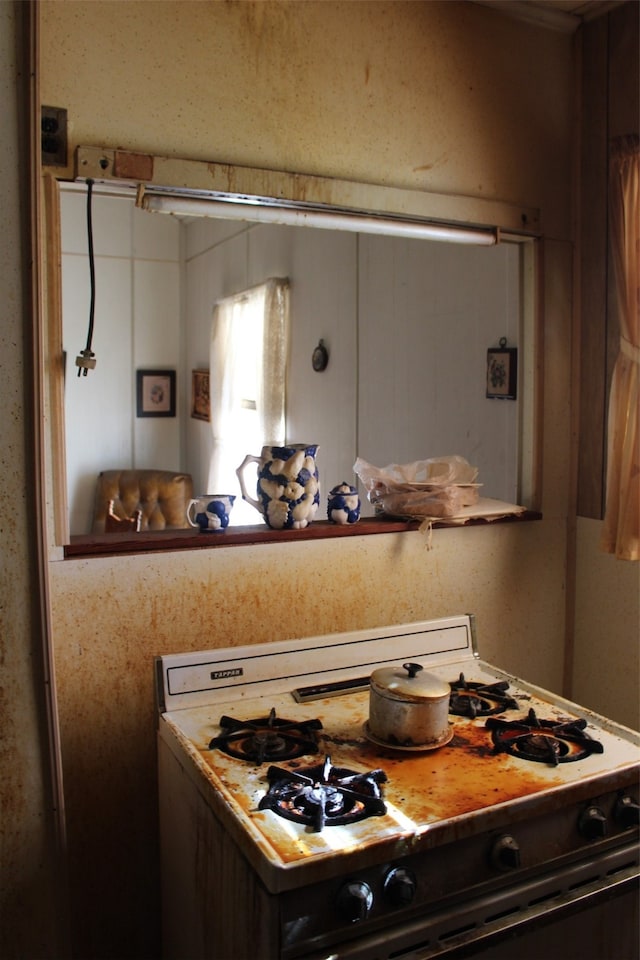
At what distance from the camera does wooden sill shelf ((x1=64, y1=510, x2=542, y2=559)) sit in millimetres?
1775

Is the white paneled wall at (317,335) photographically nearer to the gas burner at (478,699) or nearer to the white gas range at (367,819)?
the gas burner at (478,699)

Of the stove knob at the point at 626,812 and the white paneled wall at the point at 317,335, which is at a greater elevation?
the white paneled wall at the point at 317,335

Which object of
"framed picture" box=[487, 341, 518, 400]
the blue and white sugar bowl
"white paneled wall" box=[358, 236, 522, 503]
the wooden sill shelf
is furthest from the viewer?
"white paneled wall" box=[358, 236, 522, 503]

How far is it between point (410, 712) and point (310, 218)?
116 centimetres

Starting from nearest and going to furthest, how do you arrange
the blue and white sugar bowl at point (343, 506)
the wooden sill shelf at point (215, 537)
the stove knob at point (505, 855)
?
1. the stove knob at point (505, 855)
2. the wooden sill shelf at point (215, 537)
3. the blue and white sugar bowl at point (343, 506)

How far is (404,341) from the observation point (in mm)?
Answer: 3176

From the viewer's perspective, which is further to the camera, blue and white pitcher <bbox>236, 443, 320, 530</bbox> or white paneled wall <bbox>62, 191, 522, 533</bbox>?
white paneled wall <bbox>62, 191, 522, 533</bbox>

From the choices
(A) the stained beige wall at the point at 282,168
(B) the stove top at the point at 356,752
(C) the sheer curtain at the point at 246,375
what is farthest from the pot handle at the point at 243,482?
(C) the sheer curtain at the point at 246,375

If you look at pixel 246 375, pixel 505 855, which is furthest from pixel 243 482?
pixel 246 375

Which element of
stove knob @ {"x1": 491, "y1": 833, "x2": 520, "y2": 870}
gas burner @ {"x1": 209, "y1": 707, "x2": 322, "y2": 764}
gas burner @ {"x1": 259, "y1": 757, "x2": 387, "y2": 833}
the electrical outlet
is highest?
the electrical outlet

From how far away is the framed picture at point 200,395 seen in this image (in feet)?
18.1

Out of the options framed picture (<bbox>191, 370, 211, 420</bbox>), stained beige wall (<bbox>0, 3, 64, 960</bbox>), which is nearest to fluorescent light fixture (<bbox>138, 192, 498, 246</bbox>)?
stained beige wall (<bbox>0, 3, 64, 960</bbox>)

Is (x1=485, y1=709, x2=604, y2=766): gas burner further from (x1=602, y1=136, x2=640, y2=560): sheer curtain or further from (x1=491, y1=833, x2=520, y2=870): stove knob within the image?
(x1=602, y1=136, x2=640, y2=560): sheer curtain

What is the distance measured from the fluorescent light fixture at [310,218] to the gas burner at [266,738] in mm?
1083
